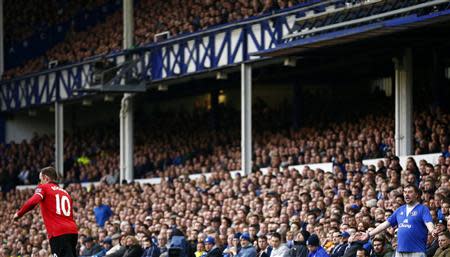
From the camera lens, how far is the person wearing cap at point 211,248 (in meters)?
22.9

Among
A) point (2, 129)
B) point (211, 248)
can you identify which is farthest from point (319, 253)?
point (2, 129)

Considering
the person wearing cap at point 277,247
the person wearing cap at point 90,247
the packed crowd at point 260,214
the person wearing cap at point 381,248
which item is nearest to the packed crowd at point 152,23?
the packed crowd at point 260,214

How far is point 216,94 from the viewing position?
4084 centimetres

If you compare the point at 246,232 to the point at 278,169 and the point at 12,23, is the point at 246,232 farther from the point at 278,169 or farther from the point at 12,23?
the point at 12,23

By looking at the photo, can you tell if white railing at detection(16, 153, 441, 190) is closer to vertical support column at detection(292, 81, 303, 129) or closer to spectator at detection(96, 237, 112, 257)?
vertical support column at detection(292, 81, 303, 129)

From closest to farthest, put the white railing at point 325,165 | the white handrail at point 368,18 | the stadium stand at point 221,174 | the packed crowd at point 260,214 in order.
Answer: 1. the packed crowd at point 260,214
2. the stadium stand at point 221,174
3. the white handrail at point 368,18
4. the white railing at point 325,165

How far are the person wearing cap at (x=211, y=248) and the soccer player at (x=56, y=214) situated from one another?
5.83 meters

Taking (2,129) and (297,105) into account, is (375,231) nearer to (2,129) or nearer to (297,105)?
(297,105)

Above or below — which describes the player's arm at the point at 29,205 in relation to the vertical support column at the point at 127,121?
below

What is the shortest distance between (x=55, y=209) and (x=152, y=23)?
21.7 metres

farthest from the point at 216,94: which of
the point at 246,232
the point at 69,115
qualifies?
the point at 246,232

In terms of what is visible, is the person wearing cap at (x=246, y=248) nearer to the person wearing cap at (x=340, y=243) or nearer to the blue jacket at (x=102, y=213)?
the person wearing cap at (x=340, y=243)

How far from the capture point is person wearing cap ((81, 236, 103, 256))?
27219 millimetres

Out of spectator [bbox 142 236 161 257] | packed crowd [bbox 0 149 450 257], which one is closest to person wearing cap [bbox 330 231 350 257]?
packed crowd [bbox 0 149 450 257]
